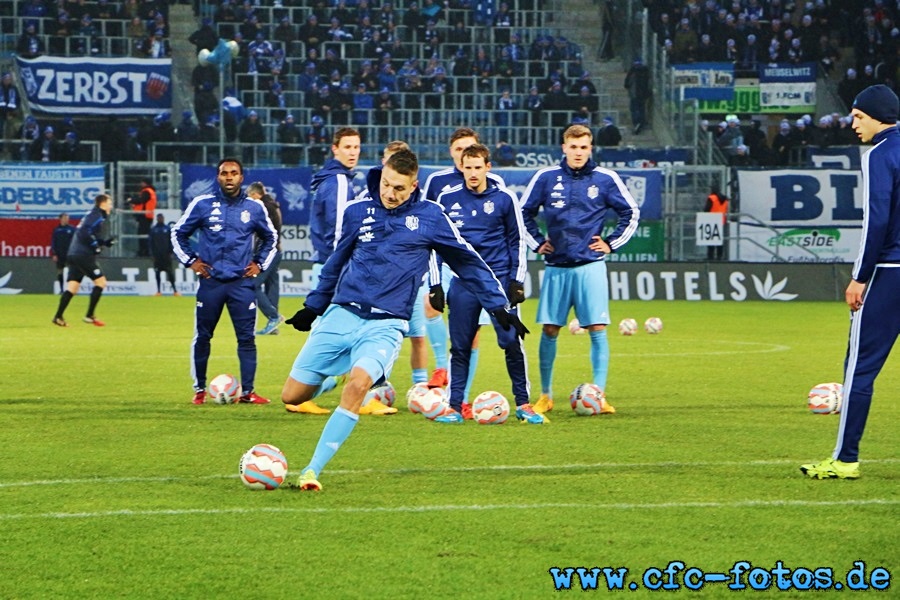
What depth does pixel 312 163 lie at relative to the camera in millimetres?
36219

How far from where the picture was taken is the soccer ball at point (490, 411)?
11.3 metres

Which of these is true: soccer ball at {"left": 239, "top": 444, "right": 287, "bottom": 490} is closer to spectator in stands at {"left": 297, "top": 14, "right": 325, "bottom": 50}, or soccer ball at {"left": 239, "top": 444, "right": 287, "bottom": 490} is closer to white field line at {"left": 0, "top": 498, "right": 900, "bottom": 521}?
white field line at {"left": 0, "top": 498, "right": 900, "bottom": 521}

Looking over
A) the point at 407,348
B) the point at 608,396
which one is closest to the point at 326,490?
the point at 608,396

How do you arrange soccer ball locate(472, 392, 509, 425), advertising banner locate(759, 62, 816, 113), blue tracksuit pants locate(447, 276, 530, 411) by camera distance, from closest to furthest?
soccer ball locate(472, 392, 509, 425) → blue tracksuit pants locate(447, 276, 530, 411) → advertising banner locate(759, 62, 816, 113)

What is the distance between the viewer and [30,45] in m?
38.4

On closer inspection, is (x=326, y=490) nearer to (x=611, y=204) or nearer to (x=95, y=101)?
(x=611, y=204)

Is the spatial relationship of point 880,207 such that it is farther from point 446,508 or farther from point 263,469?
point 263,469

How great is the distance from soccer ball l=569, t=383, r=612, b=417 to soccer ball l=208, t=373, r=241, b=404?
10.3 ft

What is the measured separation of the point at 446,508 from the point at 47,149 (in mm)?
29696

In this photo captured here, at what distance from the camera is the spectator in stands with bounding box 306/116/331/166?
36.0 metres

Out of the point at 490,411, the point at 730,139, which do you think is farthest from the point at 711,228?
the point at 490,411

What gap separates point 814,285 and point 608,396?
19.2 meters

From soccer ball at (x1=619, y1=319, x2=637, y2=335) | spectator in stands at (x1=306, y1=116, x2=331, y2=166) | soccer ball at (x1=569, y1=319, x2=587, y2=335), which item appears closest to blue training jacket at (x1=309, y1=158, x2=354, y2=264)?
soccer ball at (x1=619, y1=319, x2=637, y2=335)

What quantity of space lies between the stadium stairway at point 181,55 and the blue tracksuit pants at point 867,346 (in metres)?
31.8
